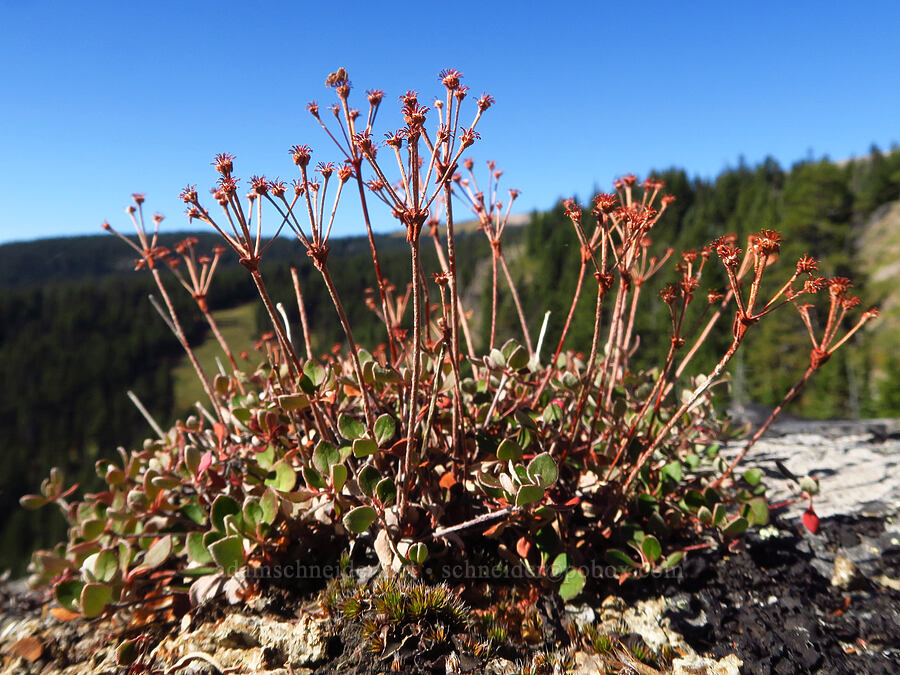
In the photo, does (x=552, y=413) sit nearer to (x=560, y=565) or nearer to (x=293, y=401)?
(x=560, y=565)

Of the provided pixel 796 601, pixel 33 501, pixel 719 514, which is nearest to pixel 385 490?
pixel 719 514

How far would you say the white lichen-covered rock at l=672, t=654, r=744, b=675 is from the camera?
205cm

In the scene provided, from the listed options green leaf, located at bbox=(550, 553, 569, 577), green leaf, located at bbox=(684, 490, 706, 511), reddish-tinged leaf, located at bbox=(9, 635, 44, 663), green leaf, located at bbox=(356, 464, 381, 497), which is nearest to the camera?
green leaf, located at bbox=(356, 464, 381, 497)

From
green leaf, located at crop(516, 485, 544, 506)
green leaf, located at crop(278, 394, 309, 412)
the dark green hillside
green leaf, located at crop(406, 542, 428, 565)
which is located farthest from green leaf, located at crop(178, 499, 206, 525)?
the dark green hillside

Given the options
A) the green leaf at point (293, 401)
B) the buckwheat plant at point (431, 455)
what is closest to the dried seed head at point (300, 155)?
the buckwheat plant at point (431, 455)

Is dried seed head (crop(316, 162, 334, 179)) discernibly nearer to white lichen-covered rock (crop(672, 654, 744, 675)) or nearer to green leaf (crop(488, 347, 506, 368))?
green leaf (crop(488, 347, 506, 368))

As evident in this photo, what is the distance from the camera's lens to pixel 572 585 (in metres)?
2.29

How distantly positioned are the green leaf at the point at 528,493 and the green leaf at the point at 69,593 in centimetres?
206

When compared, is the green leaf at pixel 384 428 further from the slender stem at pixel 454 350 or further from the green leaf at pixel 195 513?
the green leaf at pixel 195 513

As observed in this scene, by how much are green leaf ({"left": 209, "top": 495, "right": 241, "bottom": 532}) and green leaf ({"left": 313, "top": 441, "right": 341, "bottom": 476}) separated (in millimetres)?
465

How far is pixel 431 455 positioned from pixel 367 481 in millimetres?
400

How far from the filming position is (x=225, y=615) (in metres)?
2.36

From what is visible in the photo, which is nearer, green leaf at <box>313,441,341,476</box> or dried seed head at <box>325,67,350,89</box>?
dried seed head at <box>325,67,350,89</box>

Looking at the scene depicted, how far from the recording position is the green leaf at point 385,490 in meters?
2.10
